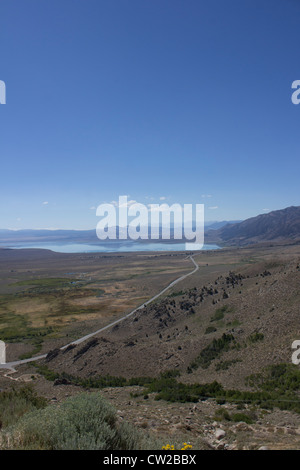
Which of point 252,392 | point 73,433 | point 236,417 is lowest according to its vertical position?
point 252,392

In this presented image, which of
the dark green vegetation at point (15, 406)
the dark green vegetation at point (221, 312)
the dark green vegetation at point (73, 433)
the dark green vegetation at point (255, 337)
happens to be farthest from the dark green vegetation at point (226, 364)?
the dark green vegetation at point (73, 433)

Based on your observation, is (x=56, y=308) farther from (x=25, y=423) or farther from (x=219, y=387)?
(x=25, y=423)

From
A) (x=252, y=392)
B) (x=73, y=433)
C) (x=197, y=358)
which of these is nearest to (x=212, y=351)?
(x=197, y=358)

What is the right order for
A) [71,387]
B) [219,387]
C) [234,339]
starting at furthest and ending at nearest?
[234,339] < [71,387] < [219,387]

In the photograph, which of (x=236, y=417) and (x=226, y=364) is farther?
(x=226, y=364)

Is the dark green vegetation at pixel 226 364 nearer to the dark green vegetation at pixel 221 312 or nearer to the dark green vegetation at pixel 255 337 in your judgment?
the dark green vegetation at pixel 255 337

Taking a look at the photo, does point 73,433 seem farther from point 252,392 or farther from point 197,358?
point 197,358

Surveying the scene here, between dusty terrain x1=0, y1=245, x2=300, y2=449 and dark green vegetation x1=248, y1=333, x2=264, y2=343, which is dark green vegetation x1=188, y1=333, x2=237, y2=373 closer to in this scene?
dusty terrain x1=0, y1=245, x2=300, y2=449
